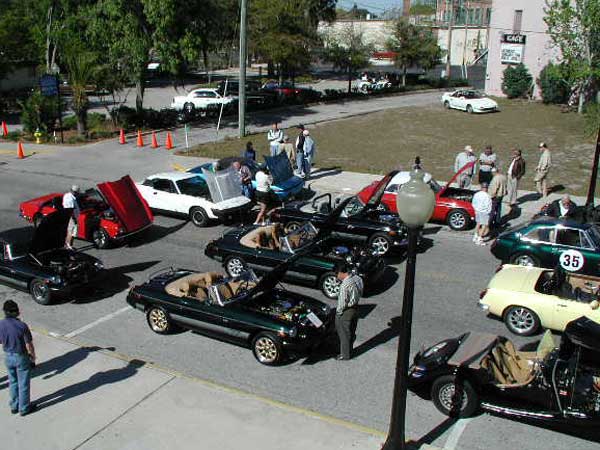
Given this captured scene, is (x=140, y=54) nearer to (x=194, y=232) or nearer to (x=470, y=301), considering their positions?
(x=194, y=232)

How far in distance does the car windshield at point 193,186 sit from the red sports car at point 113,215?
1.88m

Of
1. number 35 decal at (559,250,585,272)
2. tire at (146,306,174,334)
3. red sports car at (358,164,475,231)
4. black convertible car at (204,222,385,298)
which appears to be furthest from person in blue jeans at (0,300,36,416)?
red sports car at (358,164,475,231)

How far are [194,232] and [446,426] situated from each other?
1011 cm

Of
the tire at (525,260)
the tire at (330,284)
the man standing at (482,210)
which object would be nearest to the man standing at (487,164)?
the man standing at (482,210)

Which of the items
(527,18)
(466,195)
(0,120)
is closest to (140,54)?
(0,120)

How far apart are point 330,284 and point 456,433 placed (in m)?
4.54

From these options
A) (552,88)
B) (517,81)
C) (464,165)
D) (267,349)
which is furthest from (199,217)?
(517,81)

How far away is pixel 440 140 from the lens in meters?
30.5

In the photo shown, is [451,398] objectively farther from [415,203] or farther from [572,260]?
[572,260]

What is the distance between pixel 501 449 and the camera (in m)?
7.91

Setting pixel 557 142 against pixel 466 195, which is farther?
pixel 557 142

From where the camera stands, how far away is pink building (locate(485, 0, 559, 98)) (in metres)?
43.7

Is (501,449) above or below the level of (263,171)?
below

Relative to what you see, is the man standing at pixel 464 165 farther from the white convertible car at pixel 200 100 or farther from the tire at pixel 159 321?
the white convertible car at pixel 200 100
